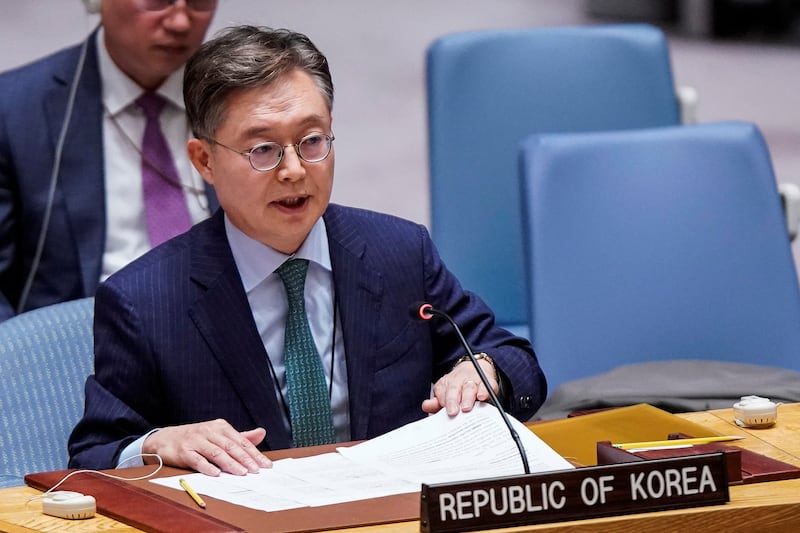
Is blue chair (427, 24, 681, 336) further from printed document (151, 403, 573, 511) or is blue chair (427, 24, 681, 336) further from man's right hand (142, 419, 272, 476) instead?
man's right hand (142, 419, 272, 476)

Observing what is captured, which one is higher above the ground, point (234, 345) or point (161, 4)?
point (161, 4)

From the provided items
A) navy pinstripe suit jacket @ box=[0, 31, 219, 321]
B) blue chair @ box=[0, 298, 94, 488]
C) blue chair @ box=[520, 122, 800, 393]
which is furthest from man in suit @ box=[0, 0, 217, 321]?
blue chair @ box=[520, 122, 800, 393]

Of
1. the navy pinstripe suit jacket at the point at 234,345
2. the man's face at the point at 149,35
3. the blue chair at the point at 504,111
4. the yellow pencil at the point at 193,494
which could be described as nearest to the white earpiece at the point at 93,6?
the man's face at the point at 149,35

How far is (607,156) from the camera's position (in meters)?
3.23

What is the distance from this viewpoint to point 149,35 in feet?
10.5

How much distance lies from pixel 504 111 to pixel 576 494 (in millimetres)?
2016

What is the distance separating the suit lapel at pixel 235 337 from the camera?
7.47ft

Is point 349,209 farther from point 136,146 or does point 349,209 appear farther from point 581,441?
point 136,146

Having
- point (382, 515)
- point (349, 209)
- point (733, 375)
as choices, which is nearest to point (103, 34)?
point (349, 209)

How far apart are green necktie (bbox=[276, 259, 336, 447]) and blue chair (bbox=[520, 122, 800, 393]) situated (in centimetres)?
90

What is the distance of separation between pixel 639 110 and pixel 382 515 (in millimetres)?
2136

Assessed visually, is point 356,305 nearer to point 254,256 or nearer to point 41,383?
point 254,256

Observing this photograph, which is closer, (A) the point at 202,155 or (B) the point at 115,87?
(A) the point at 202,155

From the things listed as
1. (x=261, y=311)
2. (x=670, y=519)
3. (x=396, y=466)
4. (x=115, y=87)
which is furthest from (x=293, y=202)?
(x=115, y=87)
